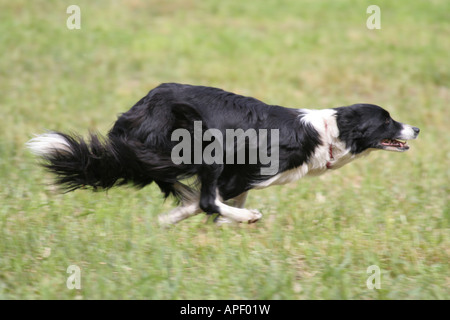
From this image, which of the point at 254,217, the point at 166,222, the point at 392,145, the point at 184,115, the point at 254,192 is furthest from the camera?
the point at 254,192

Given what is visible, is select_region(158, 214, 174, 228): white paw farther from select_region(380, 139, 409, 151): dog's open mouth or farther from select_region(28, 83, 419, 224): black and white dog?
select_region(380, 139, 409, 151): dog's open mouth

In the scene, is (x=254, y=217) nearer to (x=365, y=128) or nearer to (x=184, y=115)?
(x=184, y=115)

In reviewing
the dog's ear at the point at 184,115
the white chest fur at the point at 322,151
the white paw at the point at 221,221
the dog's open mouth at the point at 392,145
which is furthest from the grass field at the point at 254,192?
the dog's ear at the point at 184,115

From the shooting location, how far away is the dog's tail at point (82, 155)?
4672 millimetres

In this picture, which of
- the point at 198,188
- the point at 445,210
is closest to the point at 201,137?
the point at 198,188

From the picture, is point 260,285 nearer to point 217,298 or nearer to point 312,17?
point 217,298

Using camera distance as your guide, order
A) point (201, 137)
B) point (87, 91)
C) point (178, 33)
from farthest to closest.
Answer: point (178, 33) → point (87, 91) → point (201, 137)

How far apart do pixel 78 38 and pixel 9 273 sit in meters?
8.51

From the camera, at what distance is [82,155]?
4.69 meters

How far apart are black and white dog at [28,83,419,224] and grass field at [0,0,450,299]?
39 centimetres

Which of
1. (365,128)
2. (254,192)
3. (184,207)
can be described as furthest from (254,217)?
(254,192)

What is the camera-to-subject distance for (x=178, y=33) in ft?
41.0

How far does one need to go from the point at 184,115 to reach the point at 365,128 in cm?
154

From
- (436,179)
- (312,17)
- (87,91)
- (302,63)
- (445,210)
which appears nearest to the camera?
(445,210)
